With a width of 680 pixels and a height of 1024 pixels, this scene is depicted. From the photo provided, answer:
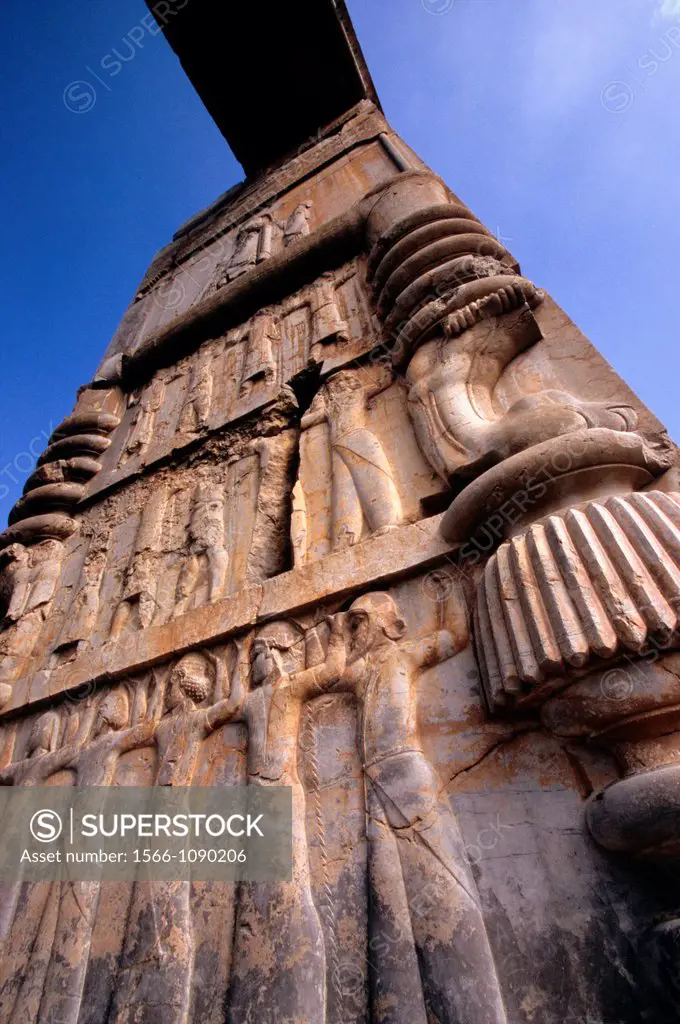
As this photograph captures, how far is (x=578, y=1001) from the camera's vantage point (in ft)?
5.26

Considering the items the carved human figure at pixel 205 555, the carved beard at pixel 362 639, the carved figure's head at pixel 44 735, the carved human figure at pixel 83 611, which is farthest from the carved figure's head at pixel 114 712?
the carved beard at pixel 362 639

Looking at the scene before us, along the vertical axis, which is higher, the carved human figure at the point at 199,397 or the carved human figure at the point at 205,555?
the carved human figure at the point at 199,397

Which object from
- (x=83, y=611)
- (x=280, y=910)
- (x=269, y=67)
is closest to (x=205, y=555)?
(x=83, y=611)

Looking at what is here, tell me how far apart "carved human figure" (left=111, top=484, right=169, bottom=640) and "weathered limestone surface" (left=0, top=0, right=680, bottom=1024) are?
3 centimetres

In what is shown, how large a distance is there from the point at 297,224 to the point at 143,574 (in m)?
6.14

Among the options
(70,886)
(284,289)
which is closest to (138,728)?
(70,886)

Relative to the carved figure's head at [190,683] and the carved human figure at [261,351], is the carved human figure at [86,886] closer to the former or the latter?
the carved figure's head at [190,683]

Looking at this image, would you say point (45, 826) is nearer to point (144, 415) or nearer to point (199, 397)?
point (199, 397)

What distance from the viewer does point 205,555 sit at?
4055 mm

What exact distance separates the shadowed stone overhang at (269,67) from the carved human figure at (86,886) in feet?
39.7

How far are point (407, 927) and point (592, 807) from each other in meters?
0.68

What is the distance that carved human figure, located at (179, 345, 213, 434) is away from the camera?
5.53 meters

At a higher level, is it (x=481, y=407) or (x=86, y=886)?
(x=481, y=407)

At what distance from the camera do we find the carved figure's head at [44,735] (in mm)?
3436
